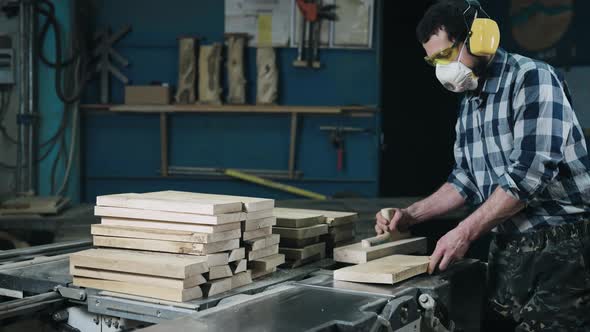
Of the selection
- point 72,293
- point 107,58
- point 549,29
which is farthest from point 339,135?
point 72,293

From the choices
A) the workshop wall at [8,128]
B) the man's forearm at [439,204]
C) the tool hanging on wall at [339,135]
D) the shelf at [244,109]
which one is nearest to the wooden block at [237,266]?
the man's forearm at [439,204]

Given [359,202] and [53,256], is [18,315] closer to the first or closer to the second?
[53,256]

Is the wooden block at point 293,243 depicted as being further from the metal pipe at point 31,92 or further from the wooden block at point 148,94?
the metal pipe at point 31,92

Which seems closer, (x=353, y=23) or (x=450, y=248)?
(x=450, y=248)

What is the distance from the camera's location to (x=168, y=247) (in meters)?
1.80

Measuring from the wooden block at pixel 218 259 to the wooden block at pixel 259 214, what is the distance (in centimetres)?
13

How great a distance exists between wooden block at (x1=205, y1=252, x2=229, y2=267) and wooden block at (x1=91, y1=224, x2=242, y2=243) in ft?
0.13

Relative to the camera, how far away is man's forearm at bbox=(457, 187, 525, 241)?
1979 mm

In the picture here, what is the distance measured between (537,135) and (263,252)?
0.85 metres

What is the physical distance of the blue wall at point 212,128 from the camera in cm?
582

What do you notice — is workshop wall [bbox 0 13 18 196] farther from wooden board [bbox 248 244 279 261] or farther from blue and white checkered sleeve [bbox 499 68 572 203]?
blue and white checkered sleeve [bbox 499 68 572 203]

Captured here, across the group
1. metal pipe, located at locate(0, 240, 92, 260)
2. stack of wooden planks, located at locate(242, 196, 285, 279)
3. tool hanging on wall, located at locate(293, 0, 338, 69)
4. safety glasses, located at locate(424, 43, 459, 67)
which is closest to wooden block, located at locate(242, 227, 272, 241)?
stack of wooden planks, located at locate(242, 196, 285, 279)

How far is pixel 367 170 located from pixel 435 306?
4.09 m

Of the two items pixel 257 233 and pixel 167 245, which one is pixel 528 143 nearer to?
pixel 257 233
